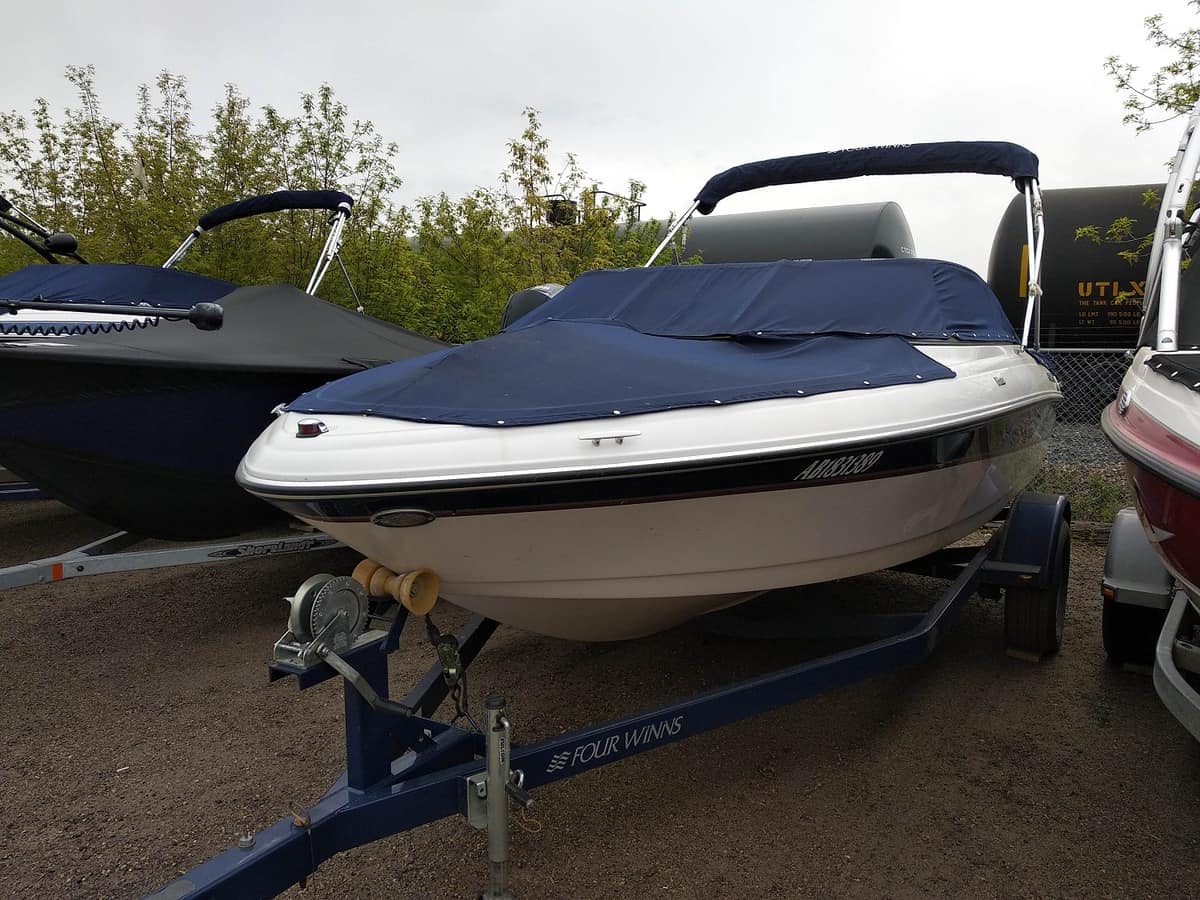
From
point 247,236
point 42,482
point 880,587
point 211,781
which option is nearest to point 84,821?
point 211,781

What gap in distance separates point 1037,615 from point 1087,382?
18.0 feet

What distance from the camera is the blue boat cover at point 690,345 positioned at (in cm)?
212

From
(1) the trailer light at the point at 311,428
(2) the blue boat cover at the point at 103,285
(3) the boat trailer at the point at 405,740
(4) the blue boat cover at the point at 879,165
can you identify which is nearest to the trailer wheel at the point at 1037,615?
(3) the boat trailer at the point at 405,740

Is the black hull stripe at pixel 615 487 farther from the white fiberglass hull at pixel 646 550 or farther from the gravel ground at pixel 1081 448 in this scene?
the gravel ground at pixel 1081 448

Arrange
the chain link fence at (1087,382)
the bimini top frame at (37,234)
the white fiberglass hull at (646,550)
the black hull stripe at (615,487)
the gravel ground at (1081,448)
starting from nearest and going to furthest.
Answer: the black hull stripe at (615,487)
the white fiberglass hull at (646,550)
the bimini top frame at (37,234)
the gravel ground at (1081,448)
the chain link fence at (1087,382)

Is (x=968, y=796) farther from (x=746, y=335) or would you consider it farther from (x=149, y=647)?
(x=149, y=647)

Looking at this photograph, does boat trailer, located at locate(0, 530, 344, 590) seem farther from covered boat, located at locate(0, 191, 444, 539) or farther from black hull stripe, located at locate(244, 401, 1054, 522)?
black hull stripe, located at locate(244, 401, 1054, 522)

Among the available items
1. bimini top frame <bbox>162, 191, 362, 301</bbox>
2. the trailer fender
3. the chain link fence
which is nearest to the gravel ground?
the chain link fence

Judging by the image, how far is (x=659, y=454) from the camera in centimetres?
196

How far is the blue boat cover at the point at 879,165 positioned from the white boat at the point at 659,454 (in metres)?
1.17

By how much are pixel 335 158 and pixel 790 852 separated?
19.8 feet

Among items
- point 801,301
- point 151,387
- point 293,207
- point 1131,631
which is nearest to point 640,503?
point 801,301

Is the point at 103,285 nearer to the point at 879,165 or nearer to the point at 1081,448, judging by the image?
the point at 879,165

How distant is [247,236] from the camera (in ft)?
20.5
